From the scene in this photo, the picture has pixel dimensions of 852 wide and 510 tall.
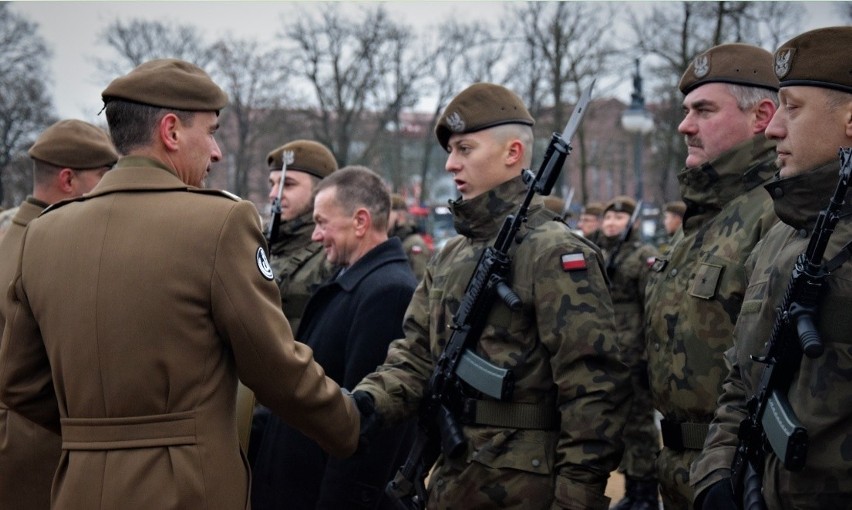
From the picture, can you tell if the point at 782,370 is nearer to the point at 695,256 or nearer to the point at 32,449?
the point at 695,256

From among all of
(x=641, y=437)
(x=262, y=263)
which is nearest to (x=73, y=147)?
(x=262, y=263)

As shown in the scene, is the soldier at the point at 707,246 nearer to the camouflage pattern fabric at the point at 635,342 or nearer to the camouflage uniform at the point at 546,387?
the camouflage uniform at the point at 546,387

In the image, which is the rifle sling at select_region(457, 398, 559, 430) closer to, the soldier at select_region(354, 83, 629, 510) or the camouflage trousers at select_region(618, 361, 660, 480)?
the soldier at select_region(354, 83, 629, 510)

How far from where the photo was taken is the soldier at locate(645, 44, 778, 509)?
11.8 feet

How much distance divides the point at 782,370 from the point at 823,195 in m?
0.51

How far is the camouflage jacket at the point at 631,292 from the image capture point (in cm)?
912

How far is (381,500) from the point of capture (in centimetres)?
448

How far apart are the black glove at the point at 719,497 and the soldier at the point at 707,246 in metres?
0.65

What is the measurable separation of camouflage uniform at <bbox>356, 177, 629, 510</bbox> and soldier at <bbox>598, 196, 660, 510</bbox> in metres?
2.71

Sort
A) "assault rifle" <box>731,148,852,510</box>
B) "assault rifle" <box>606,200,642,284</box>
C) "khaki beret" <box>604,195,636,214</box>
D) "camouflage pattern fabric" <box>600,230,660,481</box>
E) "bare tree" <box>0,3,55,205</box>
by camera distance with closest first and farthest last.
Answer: "assault rifle" <box>731,148,852,510</box>, "camouflage pattern fabric" <box>600,230,660,481</box>, "assault rifle" <box>606,200,642,284</box>, "khaki beret" <box>604,195,636,214</box>, "bare tree" <box>0,3,55,205</box>

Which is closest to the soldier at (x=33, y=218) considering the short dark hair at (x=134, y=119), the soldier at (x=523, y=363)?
the short dark hair at (x=134, y=119)

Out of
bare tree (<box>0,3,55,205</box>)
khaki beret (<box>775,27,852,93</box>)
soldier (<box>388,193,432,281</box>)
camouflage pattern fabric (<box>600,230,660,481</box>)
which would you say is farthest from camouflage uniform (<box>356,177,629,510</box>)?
bare tree (<box>0,3,55,205</box>)

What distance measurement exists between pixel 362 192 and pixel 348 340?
92cm

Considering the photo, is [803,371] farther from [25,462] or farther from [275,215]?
[275,215]
